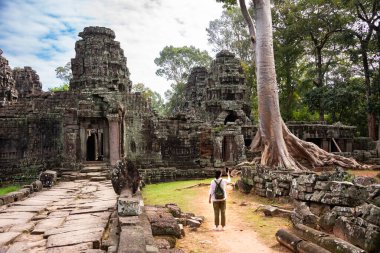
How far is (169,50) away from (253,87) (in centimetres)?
1787

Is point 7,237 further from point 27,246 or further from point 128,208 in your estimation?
point 128,208

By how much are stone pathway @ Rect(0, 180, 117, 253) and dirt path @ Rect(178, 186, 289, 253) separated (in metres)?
1.55

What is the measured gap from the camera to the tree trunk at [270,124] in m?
12.0

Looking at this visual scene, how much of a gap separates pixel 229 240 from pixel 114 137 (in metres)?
10.0

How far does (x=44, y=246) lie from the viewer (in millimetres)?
5004

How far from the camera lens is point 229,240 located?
6.23 metres

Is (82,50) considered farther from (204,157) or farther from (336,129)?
(336,129)

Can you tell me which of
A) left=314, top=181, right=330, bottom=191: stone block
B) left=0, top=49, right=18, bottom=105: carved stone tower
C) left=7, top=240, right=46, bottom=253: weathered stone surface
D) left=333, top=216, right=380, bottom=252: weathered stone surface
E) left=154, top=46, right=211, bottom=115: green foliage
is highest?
left=154, top=46, right=211, bottom=115: green foliage

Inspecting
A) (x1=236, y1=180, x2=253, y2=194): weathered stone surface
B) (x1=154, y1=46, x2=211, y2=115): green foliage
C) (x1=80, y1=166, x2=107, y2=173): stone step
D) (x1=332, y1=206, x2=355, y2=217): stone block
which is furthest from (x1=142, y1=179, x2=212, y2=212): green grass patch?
(x1=154, y1=46, x2=211, y2=115): green foliage

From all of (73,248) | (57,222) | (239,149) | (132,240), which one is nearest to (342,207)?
(132,240)

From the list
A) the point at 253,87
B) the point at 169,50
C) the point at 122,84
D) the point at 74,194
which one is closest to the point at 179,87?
the point at 169,50

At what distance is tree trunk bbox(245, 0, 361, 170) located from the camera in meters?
12.0

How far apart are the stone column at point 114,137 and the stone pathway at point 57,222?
487 centimetres

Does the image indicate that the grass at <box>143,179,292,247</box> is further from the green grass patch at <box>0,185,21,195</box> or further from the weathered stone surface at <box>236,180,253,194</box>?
the green grass patch at <box>0,185,21,195</box>
